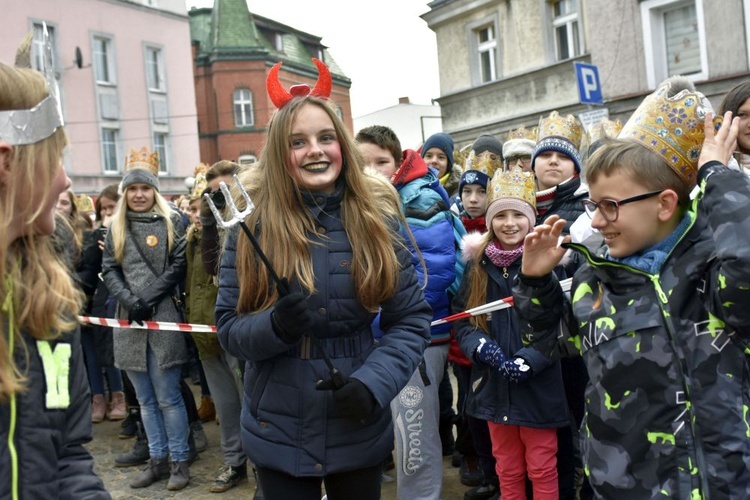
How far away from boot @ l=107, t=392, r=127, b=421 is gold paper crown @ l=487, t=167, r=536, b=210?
493cm

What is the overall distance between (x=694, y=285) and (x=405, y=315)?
109 centimetres

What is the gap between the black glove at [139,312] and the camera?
5.32 meters

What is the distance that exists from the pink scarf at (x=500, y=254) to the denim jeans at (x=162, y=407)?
2.65 m

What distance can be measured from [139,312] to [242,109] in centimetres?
3783

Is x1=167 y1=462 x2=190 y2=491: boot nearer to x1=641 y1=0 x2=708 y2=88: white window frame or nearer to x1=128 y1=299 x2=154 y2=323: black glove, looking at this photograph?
x1=128 y1=299 x2=154 y2=323: black glove

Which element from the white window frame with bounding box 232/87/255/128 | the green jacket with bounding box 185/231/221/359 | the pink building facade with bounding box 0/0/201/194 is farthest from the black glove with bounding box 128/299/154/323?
the white window frame with bounding box 232/87/255/128

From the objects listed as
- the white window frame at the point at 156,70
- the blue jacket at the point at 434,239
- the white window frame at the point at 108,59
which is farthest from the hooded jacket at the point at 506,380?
the white window frame at the point at 156,70

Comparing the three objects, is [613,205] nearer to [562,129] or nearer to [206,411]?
[562,129]

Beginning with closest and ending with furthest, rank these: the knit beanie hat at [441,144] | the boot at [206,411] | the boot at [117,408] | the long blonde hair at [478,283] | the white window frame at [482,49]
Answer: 1. the long blonde hair at [478,283]
2. the knit beanie hat at [441,144]
3. the boot at [206,411]
4. the boot at [117,408]
5. the white window frame at [482,49]

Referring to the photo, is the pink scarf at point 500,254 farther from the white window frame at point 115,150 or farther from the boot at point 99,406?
the white window frame at point 115,150

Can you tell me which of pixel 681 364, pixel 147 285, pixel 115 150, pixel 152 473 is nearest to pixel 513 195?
pixel 681 364

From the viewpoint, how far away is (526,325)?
8.63 feet

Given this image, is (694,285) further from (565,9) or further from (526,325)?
(565,9)

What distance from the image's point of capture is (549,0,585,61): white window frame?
1709 cm
